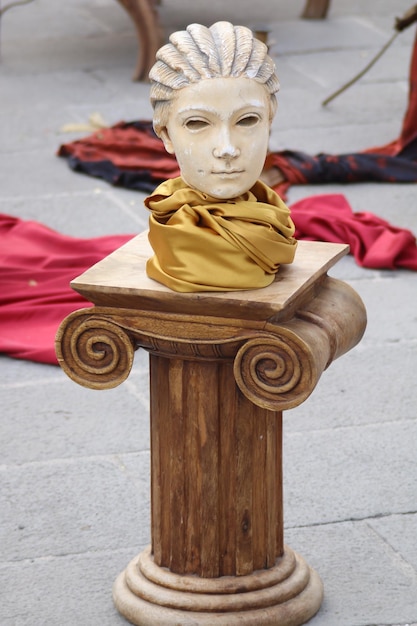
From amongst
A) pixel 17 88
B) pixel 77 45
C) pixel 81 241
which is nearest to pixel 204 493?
pixel 81 241

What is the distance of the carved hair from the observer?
2355 millimetres

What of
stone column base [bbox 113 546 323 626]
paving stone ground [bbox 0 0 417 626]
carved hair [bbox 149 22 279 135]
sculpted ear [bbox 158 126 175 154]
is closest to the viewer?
carved hair [bbox 149 22 279 135]

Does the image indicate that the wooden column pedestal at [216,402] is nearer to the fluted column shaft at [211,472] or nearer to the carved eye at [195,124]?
the fluted column shaft at [211,472]

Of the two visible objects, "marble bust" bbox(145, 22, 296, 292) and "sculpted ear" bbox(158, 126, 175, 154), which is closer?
"marble bust" bbox(145, 22, 296, 292)

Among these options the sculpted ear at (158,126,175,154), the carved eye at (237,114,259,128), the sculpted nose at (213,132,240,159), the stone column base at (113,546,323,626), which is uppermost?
the carved eye at (237,114,259,128)

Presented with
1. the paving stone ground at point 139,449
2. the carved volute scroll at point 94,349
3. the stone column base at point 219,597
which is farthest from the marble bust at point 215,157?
the paving stone ground at point 139,449

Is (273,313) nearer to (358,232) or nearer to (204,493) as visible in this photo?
(204,493)

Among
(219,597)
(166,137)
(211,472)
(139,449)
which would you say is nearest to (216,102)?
(166,137)

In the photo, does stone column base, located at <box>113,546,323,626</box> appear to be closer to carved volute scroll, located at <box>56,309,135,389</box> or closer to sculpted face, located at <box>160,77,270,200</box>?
carved volute scroll, located at <box>56,309,135,389</box>

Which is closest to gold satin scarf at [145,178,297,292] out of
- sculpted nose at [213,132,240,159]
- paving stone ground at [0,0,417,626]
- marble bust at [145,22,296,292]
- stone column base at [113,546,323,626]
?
marble bust at [145,22,296,292]

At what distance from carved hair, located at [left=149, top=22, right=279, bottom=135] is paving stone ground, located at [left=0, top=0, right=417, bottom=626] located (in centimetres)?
119

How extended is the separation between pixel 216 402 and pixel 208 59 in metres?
0.69

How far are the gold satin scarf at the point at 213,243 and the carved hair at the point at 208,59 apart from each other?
0.68 ft

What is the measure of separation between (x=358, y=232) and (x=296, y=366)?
8.91 ft
